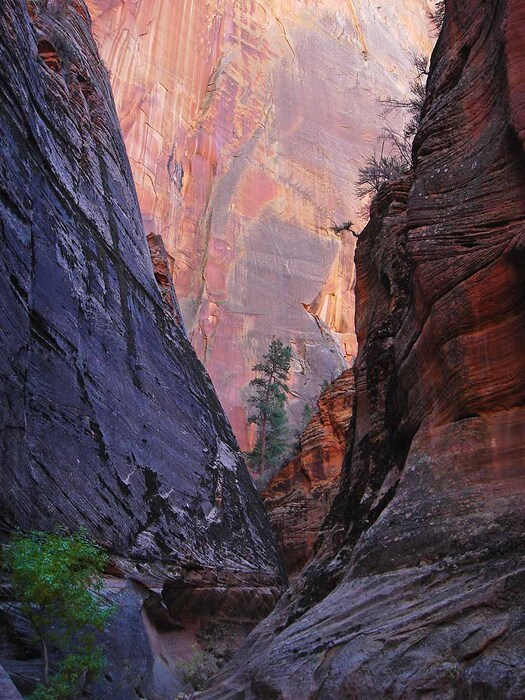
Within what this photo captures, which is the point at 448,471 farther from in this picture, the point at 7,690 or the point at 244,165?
the point at 244,165

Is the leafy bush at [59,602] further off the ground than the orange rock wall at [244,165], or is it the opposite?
the orange rock wall at [244,165]

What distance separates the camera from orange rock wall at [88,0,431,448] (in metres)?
44.5

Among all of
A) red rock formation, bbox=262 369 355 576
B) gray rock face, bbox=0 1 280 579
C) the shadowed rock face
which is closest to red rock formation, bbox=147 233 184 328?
gray rock face, bbox=0 1 280 579

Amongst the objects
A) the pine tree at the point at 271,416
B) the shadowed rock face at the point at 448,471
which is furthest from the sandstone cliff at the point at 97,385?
the pine tree at the point at 271,416

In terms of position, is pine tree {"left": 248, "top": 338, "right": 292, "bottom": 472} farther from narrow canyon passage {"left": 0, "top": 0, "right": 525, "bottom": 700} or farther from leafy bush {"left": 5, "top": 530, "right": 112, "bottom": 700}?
leafy bush {"left": 5, "top": 530, "right": 112, "bottom": 700}

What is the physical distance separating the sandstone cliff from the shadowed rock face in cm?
372

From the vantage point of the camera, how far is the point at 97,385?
42.0 feet

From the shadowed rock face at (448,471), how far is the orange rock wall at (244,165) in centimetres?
3036

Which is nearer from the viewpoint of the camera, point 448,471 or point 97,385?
point 448,471

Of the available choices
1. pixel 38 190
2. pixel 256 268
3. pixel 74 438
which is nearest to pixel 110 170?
pixel 38 190

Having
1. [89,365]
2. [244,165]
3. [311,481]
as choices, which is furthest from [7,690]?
[244,165]

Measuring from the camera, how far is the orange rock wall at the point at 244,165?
146 feet

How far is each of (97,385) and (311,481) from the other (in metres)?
13.5

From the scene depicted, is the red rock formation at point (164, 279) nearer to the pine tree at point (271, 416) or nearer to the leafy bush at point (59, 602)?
the leafy bush at point (59, 602)
